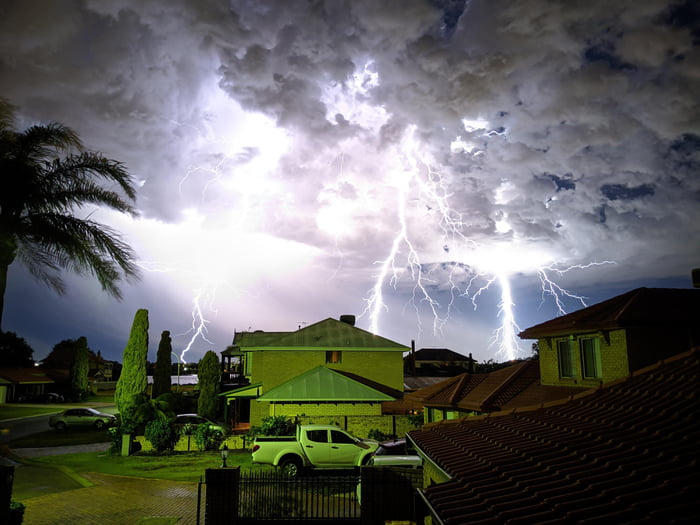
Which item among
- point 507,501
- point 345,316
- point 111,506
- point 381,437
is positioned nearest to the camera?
point 507,501

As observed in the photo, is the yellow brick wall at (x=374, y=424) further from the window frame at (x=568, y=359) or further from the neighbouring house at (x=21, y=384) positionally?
the neighbouring house at (x=21, y=384)

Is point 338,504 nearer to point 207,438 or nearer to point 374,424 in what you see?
point 207,438

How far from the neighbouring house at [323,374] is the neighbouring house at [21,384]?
31.8 meters

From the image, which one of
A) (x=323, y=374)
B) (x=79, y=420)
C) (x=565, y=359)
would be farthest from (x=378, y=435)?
(x=79, y=420)

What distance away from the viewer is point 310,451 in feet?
52.3

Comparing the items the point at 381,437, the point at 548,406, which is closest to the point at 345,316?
the point at 381,437

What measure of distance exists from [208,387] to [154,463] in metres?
14.6

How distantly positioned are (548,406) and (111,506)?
37.9 ft

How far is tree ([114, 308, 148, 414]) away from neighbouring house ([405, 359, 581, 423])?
17.7 m

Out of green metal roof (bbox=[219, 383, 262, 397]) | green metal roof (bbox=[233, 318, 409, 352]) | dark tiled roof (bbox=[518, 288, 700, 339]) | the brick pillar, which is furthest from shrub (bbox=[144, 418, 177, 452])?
dark tiled roof (bbox=[518, 288, 700, 339])

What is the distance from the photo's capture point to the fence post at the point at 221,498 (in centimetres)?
1130

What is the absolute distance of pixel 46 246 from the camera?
11.4 meters

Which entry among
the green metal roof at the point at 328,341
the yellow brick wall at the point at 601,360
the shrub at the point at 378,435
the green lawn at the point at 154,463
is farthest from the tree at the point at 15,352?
the yellow brick wall at the point at 601,360

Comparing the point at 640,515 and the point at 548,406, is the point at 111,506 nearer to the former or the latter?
the point at 548,406
